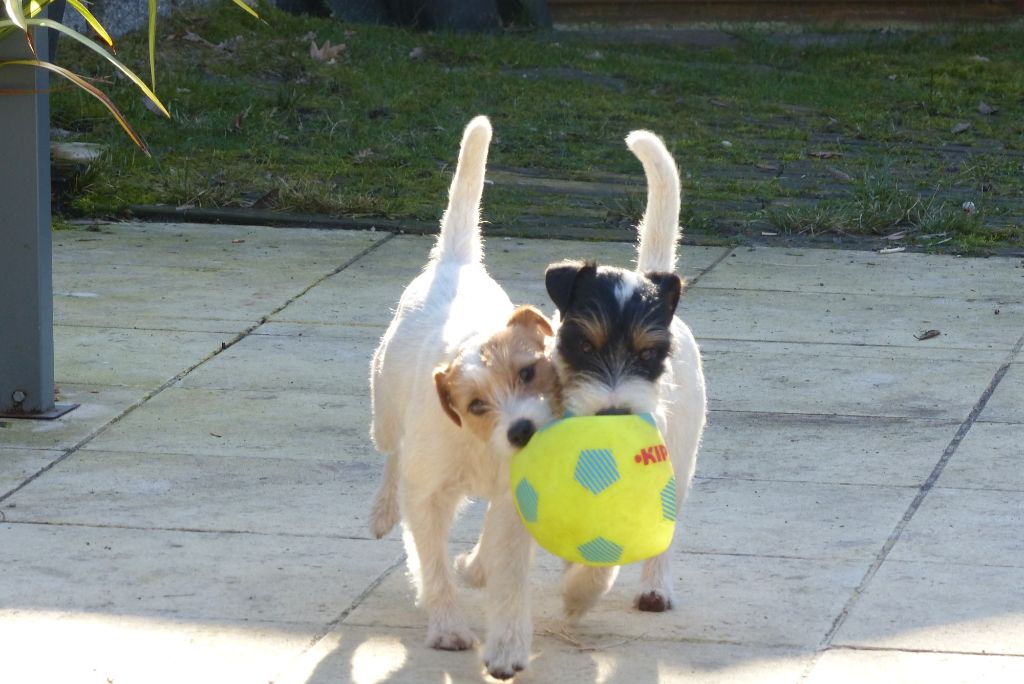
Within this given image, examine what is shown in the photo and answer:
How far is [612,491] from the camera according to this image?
3789 millimetres

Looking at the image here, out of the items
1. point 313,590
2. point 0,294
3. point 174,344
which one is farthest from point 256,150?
point 313,590

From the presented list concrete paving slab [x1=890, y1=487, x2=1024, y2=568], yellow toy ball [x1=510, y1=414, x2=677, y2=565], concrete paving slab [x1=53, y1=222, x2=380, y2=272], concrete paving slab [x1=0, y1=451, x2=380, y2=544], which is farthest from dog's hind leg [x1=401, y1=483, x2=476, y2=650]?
concrete paving slab [x1=53, y1=222, x2=380, y2=272]

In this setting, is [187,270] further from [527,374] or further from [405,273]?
[527,374]

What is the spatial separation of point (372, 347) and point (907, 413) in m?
2.51

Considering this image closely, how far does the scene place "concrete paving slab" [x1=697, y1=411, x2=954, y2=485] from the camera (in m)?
5.58

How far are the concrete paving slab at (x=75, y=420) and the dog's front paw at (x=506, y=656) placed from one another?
254cm

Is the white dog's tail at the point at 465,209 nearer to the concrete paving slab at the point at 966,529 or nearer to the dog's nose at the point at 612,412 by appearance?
the dog's nose at the point at 612,412

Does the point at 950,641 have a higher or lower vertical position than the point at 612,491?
lower

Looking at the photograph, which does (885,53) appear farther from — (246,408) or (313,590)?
(313,590)

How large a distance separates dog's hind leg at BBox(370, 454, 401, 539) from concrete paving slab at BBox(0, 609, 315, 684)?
29.6 inches


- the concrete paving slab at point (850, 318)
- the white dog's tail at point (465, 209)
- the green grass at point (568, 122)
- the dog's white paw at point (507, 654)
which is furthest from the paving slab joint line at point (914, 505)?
the green grass at point (568, 122)

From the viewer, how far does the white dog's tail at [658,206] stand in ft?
15.6

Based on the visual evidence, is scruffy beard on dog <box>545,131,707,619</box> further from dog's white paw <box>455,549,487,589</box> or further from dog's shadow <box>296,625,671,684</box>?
dog's white paw <box>455,549,487,589</box>

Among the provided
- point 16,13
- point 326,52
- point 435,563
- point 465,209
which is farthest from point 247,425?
point 326,52
